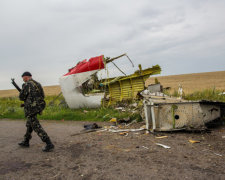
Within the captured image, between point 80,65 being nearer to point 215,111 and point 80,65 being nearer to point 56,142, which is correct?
point 56,142

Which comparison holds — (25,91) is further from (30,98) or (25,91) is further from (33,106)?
(33,106)

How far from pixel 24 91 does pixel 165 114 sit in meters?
4.22

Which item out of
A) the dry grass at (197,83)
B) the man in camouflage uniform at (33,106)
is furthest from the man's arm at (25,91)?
the dry grass at (197,83)

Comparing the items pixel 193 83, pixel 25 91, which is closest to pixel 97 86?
pixel 25 91

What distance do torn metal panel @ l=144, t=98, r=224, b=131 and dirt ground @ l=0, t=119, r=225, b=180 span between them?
0.95 feet

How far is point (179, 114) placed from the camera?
6195 mm

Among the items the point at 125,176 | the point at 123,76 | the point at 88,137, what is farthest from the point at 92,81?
the point at 125,176

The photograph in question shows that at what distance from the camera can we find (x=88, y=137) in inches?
248

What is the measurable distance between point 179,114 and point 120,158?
2834mm

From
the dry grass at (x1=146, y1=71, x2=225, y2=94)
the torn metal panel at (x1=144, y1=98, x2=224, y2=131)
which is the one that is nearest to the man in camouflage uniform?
the torn metal panel at (x1=144, y1=98, x2=224, y2=131)

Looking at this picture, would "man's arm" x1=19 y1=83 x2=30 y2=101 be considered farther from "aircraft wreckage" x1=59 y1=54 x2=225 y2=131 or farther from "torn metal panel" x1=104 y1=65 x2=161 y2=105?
"torn metal panel" x1=104 y1=65 x2=161 y2=105

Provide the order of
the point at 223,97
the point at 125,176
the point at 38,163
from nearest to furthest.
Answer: the point at 125,176, the point at 38,163, the point at 223,97

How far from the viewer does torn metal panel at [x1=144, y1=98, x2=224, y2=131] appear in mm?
6023

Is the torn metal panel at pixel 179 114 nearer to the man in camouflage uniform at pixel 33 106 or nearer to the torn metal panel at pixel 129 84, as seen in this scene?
the man in camouflage uniform at pixel 33 106
